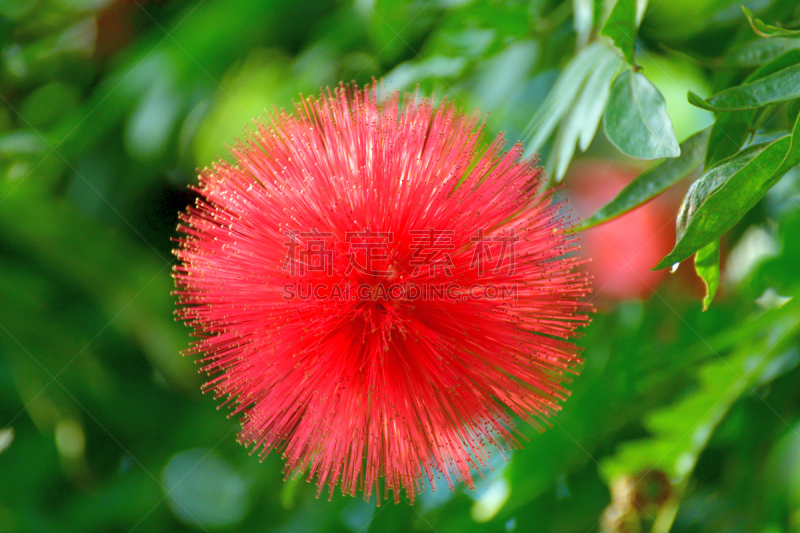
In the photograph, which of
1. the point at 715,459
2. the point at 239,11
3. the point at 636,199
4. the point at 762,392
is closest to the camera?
the point at 636,199

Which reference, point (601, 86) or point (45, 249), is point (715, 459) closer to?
point (601, 86)

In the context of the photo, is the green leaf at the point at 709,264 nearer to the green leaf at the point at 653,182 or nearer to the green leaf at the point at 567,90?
the green leaf at the point at 653,182

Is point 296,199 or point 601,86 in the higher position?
point 601,86

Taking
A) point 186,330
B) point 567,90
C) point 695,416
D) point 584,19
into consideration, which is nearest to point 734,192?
point 567,90

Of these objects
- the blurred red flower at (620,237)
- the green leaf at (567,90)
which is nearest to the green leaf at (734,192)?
the green leaf at (567,90)

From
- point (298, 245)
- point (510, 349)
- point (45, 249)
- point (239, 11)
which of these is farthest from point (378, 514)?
point (239, 11)

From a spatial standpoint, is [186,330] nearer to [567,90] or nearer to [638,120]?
[567,90]
